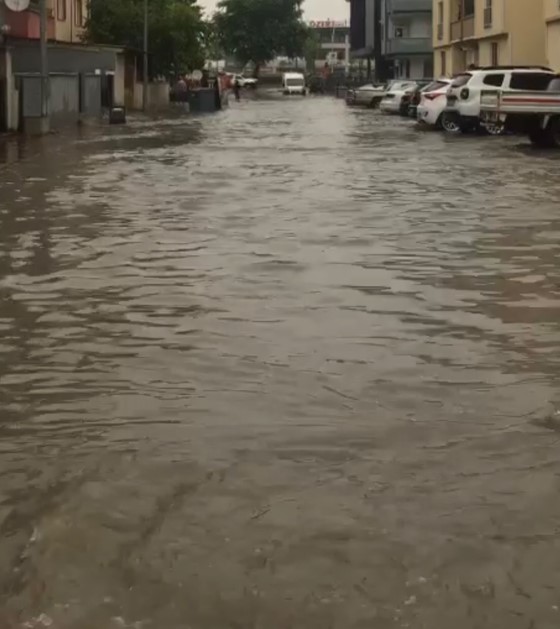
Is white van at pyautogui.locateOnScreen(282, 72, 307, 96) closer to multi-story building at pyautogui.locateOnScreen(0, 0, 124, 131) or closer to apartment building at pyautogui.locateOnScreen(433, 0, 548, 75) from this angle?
apartment building at pyautogui.locateOnScreen(433, 0, 548, 75)

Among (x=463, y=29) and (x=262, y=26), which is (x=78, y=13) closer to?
(x=463, y=29)

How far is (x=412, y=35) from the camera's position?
3172 inches

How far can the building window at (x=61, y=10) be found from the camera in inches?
1997

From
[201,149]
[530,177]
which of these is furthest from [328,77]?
[530,177]

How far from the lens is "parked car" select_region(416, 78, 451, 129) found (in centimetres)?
3666

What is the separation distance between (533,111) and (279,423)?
2330 centimetres

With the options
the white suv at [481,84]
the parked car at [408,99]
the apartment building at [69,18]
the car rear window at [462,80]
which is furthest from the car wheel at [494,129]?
the apartment building at [69,18]

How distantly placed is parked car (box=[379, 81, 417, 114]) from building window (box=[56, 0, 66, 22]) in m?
13.2

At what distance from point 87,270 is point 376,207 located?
5.85 m

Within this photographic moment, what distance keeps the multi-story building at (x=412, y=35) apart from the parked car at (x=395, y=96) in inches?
1008

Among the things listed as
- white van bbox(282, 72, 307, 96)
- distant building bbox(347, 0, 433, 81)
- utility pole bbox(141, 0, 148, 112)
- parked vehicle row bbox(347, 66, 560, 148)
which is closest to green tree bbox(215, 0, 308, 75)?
white van bbox(282, 72, 307, 96)

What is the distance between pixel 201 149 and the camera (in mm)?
28641

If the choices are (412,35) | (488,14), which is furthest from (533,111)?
(412,35)

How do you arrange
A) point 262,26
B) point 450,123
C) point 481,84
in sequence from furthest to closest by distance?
point 262,26
point 450,123
point 481,84
